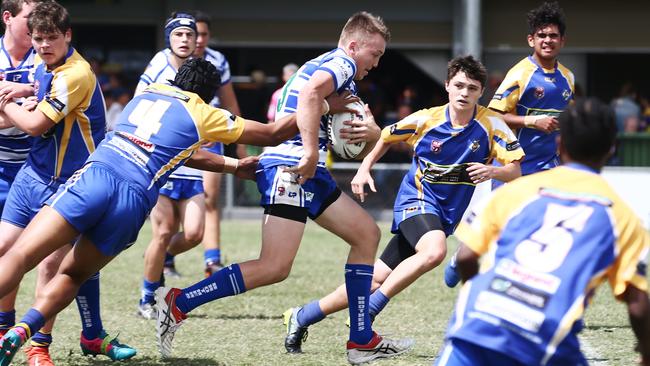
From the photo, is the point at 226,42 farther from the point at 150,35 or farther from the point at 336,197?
the point at 336,197

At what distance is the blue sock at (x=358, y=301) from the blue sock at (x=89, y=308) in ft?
4.64

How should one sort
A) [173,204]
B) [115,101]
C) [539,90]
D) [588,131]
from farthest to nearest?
[115,101]
[173,204]
[539,90]
[588,131]

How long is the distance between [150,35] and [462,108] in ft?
44.7

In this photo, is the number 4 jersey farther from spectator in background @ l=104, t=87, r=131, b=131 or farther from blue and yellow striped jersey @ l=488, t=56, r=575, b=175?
spectator in background @ l=104, t=87, r=131, b=131

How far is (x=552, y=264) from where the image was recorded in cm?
347

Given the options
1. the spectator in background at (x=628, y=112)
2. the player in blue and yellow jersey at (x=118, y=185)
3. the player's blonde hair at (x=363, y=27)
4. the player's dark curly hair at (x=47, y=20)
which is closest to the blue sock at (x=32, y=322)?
the player in blue and yellow jersey at (x=118, y=185)

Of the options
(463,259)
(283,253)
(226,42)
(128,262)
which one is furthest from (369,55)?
(226,42)

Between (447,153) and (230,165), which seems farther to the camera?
(447,153)

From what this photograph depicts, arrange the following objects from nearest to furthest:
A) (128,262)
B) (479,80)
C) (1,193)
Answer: (1,193), (479,80), (128,262)

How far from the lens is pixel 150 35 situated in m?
19.4

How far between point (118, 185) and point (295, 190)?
1040 mm

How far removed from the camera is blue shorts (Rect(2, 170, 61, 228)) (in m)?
5.62

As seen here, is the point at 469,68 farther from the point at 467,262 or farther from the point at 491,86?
the point at 491,86

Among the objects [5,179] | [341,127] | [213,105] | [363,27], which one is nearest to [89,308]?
[5,179]
